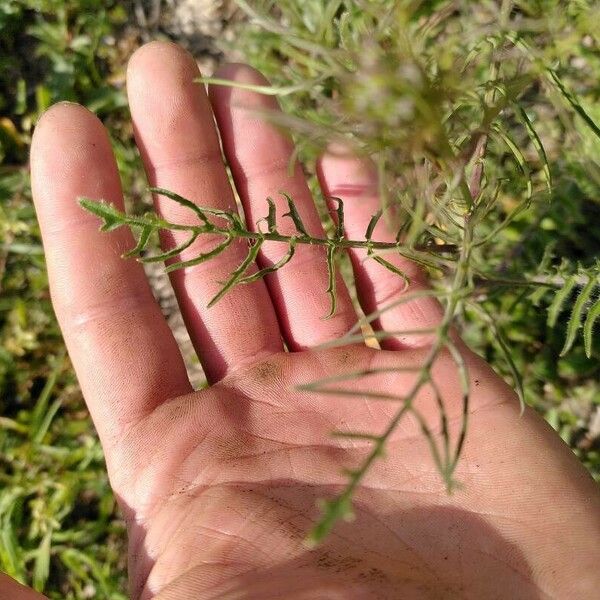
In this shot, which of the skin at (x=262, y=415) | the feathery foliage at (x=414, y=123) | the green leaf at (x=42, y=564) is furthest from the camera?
the green leaf at (x=42, y=564)

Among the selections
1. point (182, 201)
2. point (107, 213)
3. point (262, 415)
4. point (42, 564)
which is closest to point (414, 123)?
point (182, 201)

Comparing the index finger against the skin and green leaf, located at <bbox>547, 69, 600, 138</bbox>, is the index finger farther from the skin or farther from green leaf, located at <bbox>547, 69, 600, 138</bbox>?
green leaf, located at <bbox>547, 69, 600, 138</bbox>

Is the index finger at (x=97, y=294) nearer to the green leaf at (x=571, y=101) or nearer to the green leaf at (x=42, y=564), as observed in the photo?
the green leaf at (x=42, y=564)

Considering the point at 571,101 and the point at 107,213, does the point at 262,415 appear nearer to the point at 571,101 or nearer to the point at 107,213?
the point at 107,213

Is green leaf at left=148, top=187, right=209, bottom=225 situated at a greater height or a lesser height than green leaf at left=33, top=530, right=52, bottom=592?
greater

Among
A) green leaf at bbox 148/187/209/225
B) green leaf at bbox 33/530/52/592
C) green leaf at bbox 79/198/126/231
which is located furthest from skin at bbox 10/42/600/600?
green leaf at bbox 33/530/52/592

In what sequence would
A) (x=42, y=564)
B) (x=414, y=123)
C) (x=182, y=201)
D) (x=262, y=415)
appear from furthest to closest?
(x=42, y=564)
(x=262, y=415)
(x=182, y=201)
(x=414, y=123)

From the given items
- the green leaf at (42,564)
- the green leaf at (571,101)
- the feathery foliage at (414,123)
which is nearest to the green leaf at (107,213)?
the feathery foliage at (414,123)

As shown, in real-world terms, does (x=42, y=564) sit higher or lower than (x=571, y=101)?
lower

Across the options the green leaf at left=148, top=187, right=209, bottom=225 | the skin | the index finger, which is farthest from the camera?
the index finger
